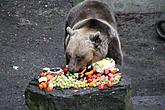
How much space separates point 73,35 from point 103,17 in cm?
108

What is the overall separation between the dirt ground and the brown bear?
44.3 inches

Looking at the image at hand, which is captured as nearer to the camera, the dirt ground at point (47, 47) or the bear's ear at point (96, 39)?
the bear's ear at point (96, 39)

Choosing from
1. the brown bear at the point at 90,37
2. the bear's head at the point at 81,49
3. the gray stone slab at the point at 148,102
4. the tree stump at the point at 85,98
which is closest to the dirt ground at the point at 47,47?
the gray stone slab at the point at 148,102

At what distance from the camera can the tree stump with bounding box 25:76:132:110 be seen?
4.70 metres

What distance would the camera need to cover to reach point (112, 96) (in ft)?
15.6

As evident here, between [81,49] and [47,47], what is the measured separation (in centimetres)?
351

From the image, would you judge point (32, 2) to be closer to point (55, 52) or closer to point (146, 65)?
point (55, 52)

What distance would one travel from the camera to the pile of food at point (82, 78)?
→ 486 cm

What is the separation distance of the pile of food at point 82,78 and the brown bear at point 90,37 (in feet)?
0.44

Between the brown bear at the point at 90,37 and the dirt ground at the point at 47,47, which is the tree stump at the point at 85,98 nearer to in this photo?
the brown bear at the point at 90,37

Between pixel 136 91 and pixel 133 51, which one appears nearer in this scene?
pixel 136 91

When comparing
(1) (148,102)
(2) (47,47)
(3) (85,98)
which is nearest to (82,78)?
(3) (85,98)

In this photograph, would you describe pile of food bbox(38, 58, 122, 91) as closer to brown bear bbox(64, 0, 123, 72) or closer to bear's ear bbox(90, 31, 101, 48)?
brown bear bbox(64, 0, 123, 72)

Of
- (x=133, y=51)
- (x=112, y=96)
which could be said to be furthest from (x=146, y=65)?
(x=112, y=96)
